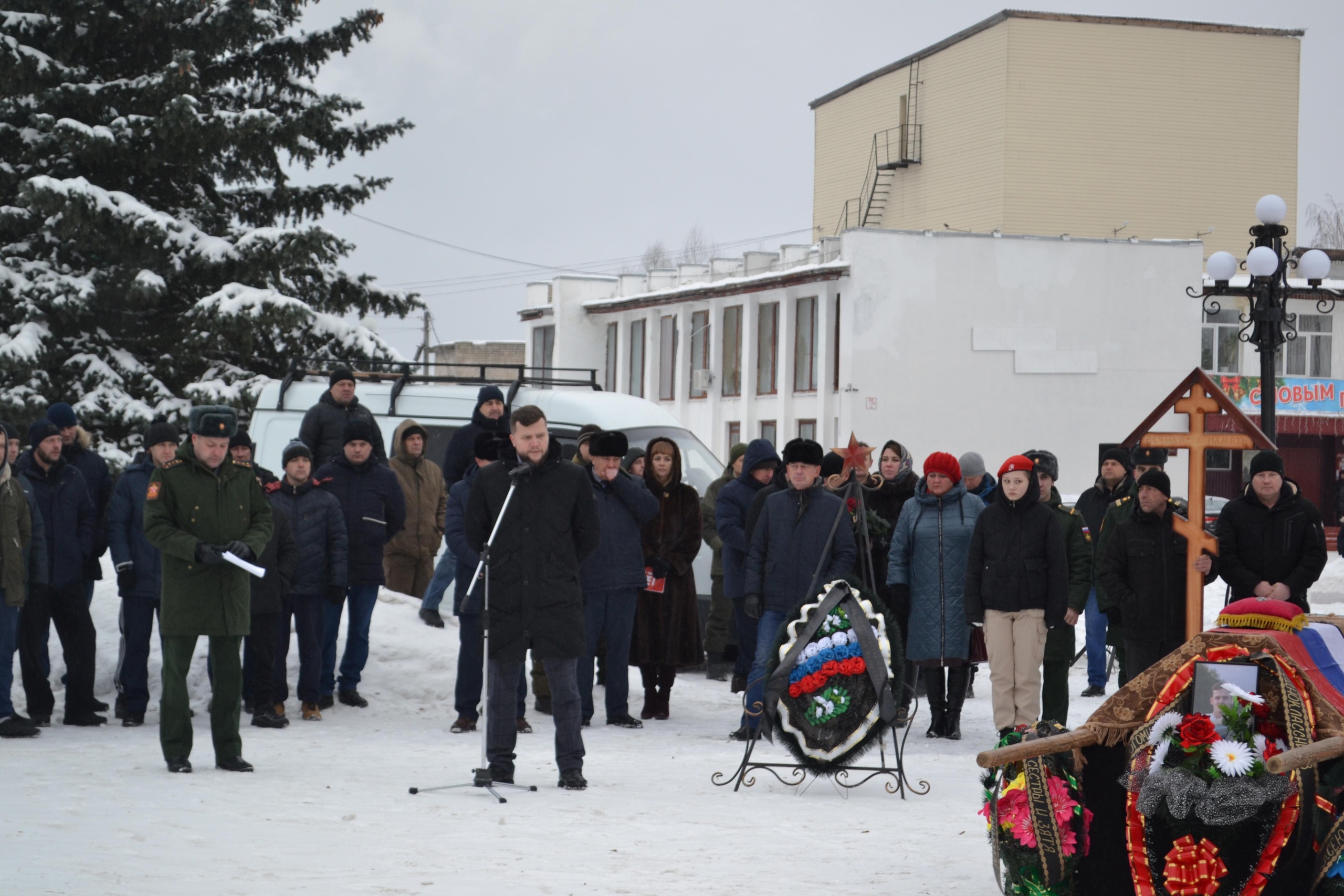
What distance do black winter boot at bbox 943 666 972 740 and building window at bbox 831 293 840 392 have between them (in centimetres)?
3065

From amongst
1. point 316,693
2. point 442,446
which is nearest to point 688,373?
point 442,446

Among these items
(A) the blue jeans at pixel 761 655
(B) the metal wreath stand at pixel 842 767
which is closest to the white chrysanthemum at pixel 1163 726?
(B) the metal wreath stand at pixel 842 767

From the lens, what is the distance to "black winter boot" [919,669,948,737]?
11.4 m

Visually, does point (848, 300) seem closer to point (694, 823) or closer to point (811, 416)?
point (811, 416)

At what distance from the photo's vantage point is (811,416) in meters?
43.5

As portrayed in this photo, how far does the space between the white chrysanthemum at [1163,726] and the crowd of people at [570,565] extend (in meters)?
3.29

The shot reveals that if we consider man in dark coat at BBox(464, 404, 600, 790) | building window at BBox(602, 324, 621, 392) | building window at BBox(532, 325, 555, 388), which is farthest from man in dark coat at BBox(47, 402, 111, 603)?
building window at BBox(532, 325, 555, 388)

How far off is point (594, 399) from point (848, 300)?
26.7m

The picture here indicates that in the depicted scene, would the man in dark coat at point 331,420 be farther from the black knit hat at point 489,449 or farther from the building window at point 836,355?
the building window at point 836,355

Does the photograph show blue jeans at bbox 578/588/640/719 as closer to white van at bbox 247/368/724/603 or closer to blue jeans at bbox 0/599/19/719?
blue jeans at bbox 0/599/19/719

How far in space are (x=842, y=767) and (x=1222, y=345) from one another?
38994 mm

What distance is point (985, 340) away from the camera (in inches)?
1640

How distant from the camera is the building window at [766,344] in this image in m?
45.4

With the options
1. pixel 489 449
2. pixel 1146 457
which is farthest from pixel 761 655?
pixel 1146 457
